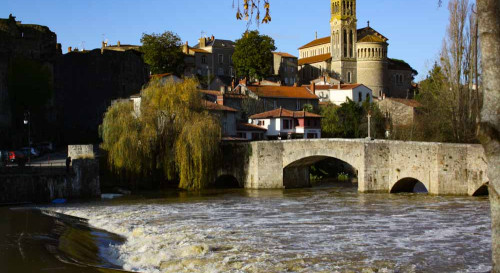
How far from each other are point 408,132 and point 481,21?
39438 mm

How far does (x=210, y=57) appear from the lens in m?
87.2

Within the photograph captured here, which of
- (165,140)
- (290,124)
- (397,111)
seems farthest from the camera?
(397,111)

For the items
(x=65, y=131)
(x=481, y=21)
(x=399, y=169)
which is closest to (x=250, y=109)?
(x=65, y=131)

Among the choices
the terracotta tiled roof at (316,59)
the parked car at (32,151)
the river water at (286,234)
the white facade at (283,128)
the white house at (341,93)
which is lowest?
the river water at (286,234)

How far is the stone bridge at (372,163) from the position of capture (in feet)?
93.5

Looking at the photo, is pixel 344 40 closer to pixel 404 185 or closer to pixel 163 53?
pixel 163 53

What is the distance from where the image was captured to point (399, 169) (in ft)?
102

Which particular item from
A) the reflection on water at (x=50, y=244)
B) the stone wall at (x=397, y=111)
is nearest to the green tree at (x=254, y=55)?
the stone wall at (x=397, y=111)

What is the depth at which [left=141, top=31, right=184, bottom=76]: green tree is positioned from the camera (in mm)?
65438

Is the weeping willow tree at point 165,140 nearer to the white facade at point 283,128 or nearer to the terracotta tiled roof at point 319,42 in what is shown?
the white facade at point 283,128

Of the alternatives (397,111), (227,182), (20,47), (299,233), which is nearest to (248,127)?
(227,182)

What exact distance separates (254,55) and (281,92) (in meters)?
15.8

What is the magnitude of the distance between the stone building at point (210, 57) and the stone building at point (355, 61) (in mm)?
13837

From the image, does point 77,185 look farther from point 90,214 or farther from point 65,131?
point 65,131
